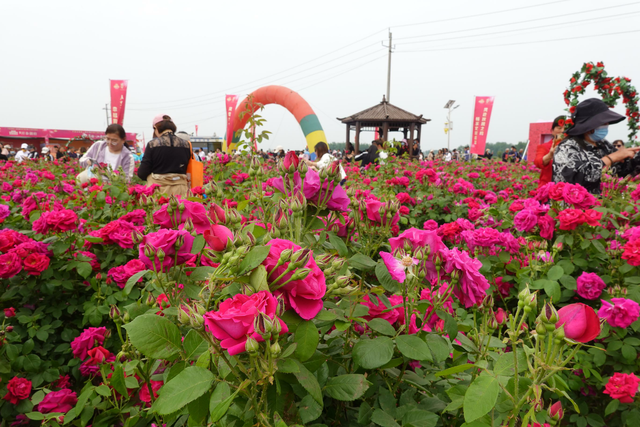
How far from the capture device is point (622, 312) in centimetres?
145

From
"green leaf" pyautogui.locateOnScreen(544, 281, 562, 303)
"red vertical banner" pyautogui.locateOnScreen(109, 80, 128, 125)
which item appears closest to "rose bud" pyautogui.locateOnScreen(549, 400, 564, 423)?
"green leaf" pyautogui.locateOnScreen(544, 281, 562, 303)

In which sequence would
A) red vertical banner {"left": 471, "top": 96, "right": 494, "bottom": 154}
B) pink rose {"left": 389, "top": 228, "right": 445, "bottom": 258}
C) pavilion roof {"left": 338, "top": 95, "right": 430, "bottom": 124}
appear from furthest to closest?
red vertical banner {"left": 471, "top": 96, "right": 494, "bottom": 154}
pavilion roof {"left": 338, "top": 95, "right": 430, "bottom": 124}
pink rose {"left": 389, "top": 228, "right": 445, "bottom": 258}

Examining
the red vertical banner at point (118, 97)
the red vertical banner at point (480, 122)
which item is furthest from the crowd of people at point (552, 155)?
the red vertical banner at point (480, 122)

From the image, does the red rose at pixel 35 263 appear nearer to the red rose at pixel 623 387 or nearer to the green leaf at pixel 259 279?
the green leaf at pixel 259 279

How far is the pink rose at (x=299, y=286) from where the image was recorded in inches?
22.7

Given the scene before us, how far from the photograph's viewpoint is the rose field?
22.8 inches

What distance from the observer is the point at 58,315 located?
1776 mm

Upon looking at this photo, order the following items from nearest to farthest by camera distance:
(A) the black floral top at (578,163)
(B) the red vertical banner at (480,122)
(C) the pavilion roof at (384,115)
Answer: (A) the black floral top at (578,163) → (C) the pavilion roof at (384,115) → (B) the red vertical banner at (480,122)

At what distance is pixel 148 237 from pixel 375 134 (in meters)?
15.8

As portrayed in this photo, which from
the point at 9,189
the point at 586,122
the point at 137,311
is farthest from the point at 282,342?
the point at 9,189

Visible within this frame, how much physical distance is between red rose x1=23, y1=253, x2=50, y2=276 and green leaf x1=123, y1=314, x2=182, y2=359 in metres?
1.25

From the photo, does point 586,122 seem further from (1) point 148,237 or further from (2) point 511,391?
(1) point 148,237

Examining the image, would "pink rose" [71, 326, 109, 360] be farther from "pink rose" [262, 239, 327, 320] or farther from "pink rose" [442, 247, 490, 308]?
"pink rose" [442, 247, 490, 308]

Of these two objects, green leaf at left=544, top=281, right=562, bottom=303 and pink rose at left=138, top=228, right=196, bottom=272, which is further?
green leaf at left=544, top=281, right=562, bottom=303
